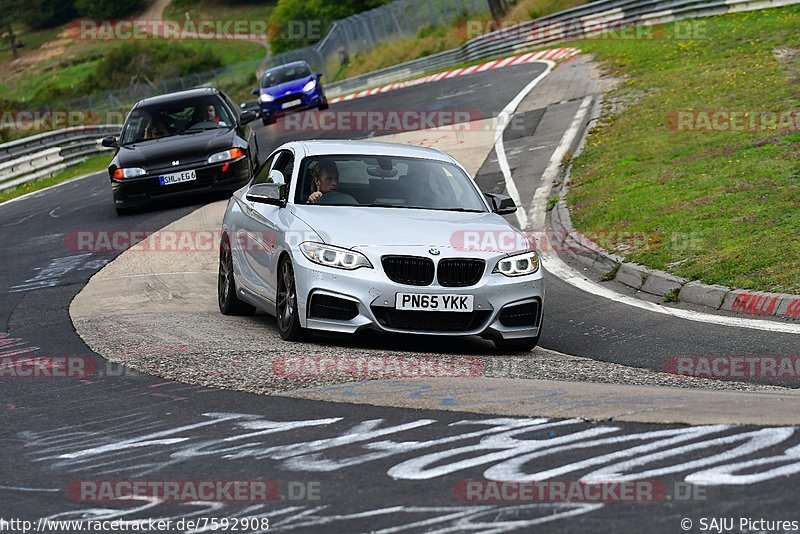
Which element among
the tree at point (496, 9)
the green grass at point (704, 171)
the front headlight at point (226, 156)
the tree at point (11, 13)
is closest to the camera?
the green grass at point (704, 171)

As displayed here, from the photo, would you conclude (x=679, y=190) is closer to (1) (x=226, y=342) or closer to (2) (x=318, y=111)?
(1) (x=226, y=342)

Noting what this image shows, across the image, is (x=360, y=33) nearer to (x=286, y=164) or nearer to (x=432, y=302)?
(x=286, y=164)

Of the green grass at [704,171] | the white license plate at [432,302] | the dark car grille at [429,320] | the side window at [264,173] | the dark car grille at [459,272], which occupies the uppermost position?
the side window at [264,173]

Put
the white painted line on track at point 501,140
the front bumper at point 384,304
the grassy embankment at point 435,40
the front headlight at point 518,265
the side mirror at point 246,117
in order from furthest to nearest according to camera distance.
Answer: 1. the grassy embankment at point 435,40
2. the side mirror at point 246,117
3. the white painted line on track at point 501,140
4. the front headlight at point 518,265
5. the front bumper at point 384,304

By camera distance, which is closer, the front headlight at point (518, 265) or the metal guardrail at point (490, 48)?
the front headlight at point (518, 265)

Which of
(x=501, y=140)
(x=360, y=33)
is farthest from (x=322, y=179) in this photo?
(x=360, y=33)

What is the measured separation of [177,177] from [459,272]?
10630 millimetres

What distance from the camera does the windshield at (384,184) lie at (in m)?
10.7

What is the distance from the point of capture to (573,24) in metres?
43.2

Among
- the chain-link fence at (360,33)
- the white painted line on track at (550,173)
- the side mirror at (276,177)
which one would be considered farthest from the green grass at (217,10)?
the side mirror at (276,177)

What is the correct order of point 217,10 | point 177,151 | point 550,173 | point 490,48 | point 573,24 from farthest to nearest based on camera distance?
point 217,10
point 490,48
point 573,24
point 550,173
point 177,151

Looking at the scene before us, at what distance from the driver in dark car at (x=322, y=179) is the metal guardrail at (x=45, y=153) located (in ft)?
61.3

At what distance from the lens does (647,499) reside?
519cm

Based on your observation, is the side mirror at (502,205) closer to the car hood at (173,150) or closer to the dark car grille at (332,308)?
the dark car grille at (332,308)
